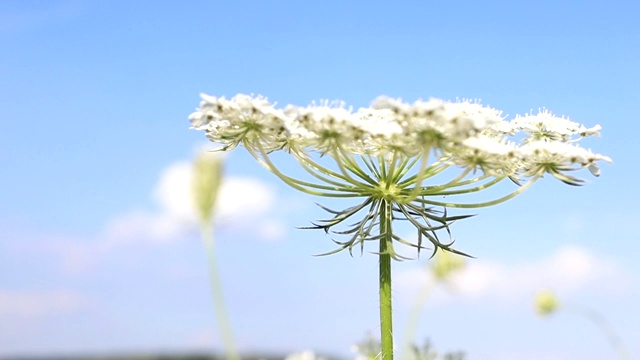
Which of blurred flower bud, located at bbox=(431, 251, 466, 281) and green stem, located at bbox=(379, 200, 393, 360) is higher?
blurred flower bud, located at bbox=(431, 251, 466, 281)

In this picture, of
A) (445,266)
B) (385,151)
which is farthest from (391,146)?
(445,266)

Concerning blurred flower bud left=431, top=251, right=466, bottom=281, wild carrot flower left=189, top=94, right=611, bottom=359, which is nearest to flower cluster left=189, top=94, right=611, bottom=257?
wild carrot flower left=189, top=94, right=611, bottom=359

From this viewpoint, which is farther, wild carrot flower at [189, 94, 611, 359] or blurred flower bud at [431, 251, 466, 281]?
blurred flower bud at [431, 251, 466, 281]

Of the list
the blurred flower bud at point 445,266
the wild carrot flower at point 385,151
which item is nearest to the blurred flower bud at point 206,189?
the wild carrot flower at point 385,151

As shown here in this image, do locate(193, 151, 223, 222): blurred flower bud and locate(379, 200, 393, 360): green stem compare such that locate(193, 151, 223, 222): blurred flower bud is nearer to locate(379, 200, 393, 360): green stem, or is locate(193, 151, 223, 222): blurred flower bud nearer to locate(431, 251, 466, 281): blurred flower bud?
locate(379, 200, 393, 360): green stem

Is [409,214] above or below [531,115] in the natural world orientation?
below

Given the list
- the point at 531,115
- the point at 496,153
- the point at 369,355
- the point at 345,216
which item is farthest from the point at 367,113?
the point at 369,355

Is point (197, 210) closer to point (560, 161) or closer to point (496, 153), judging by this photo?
point (496, 153)

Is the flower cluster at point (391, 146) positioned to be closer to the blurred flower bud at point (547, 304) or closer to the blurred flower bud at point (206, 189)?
the blurred flower bud at point (206, 189)
